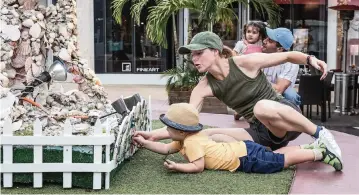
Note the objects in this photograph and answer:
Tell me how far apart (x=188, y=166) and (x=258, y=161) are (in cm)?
55

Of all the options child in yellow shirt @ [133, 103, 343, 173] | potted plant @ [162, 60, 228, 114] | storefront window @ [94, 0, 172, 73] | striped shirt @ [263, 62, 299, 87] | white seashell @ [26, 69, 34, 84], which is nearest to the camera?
child in yellow shirt @ [133, 103, 343, 173]

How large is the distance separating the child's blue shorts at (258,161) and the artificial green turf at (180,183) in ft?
0.21

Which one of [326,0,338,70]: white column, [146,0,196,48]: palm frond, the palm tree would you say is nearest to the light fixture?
the palm tree

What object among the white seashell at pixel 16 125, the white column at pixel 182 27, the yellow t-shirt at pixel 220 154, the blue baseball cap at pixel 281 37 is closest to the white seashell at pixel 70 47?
the white seashell at pixel 16 125

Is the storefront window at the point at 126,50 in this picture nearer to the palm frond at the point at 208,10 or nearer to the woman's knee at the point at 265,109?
the palm frond at the point at 208,10

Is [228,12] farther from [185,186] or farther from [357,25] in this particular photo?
[185,186]

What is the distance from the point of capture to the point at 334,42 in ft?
57.1

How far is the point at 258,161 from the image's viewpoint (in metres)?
5.09

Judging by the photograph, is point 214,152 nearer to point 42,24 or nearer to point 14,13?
point 42,24

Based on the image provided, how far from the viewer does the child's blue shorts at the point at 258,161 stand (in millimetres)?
5098

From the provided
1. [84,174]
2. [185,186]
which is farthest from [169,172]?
[84,174]

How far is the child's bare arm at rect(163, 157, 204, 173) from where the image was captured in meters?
4.91

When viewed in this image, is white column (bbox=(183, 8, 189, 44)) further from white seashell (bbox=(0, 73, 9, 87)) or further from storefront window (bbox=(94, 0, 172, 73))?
white seashell (bbox=(0, 73, 9, 87))

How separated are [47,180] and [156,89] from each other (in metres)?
11.8
